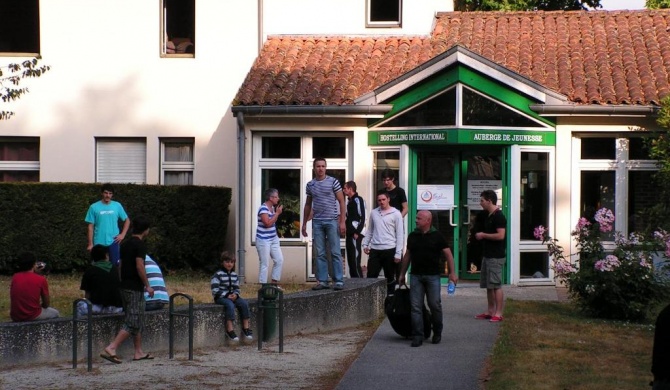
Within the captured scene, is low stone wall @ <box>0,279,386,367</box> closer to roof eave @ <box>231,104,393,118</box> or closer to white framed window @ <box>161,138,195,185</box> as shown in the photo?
roof eave @ <box>231,104,393,118</box>

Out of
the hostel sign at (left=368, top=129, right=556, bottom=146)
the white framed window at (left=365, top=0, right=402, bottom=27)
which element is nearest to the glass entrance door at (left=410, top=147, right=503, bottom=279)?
the hostel sign at (left=368, top=129, right=556, bottom=146)

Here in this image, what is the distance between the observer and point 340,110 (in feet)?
64.4

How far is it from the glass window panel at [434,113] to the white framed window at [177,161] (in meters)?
5.47

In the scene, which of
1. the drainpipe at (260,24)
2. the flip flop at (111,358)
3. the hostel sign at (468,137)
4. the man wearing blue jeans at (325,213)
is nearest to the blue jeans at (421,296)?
the man wearing blue jeans at (325,213)

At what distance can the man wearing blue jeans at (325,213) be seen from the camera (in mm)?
14227

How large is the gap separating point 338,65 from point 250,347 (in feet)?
30.6

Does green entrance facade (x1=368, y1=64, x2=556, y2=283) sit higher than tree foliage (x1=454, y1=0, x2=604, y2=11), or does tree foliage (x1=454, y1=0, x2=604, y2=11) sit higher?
tree foliage (x1=454, y1=0, x2=604, y2=11)

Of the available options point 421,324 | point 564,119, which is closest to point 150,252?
point 564,119

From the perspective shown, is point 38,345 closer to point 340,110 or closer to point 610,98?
point 340,110

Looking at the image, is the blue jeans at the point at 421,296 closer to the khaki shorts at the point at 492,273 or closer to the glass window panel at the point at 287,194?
the khaki shorts at the point at 492,273

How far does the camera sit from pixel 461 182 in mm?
19688

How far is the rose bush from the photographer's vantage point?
1505 centimetres

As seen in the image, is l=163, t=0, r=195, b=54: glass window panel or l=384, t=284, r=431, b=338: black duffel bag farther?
l=163, t=0, r=195, b=54: glass window panel

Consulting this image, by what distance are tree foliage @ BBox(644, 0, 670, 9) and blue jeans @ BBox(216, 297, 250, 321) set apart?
22.7 m
